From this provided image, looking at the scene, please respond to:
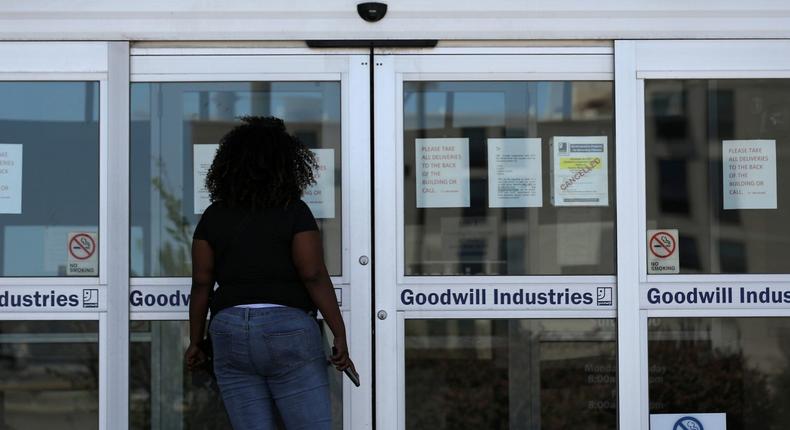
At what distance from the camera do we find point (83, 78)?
4.72 meters

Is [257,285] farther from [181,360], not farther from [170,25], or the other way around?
[170,25]

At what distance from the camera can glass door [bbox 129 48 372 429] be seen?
468cm

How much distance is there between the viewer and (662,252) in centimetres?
476

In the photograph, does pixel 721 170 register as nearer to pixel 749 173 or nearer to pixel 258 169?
pixel 749 173

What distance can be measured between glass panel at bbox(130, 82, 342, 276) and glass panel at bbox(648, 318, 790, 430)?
1.64 meters

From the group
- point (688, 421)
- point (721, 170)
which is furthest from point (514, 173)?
point (688, 421)

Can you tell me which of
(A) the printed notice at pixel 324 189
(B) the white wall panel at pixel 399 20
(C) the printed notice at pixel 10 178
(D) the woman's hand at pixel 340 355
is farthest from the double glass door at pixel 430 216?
→ (D) the woman's hand at pixel 340 355

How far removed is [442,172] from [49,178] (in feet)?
6.13

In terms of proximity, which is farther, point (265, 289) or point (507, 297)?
point (507, 297)

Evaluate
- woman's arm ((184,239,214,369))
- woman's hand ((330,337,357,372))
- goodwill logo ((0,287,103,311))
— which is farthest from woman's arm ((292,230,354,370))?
goodwill logo ((0,287,103,311))

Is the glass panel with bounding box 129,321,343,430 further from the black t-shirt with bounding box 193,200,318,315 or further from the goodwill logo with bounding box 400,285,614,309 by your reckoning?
the black t-shirt with bounding box 193,200,318,315

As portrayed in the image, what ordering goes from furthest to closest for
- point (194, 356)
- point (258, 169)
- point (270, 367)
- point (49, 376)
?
point (49, 376) → point (194, 356) → point (258, 169) → point (270, 367)

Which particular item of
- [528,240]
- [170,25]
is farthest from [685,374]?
[170,25]

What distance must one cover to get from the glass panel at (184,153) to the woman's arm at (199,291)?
76cm
